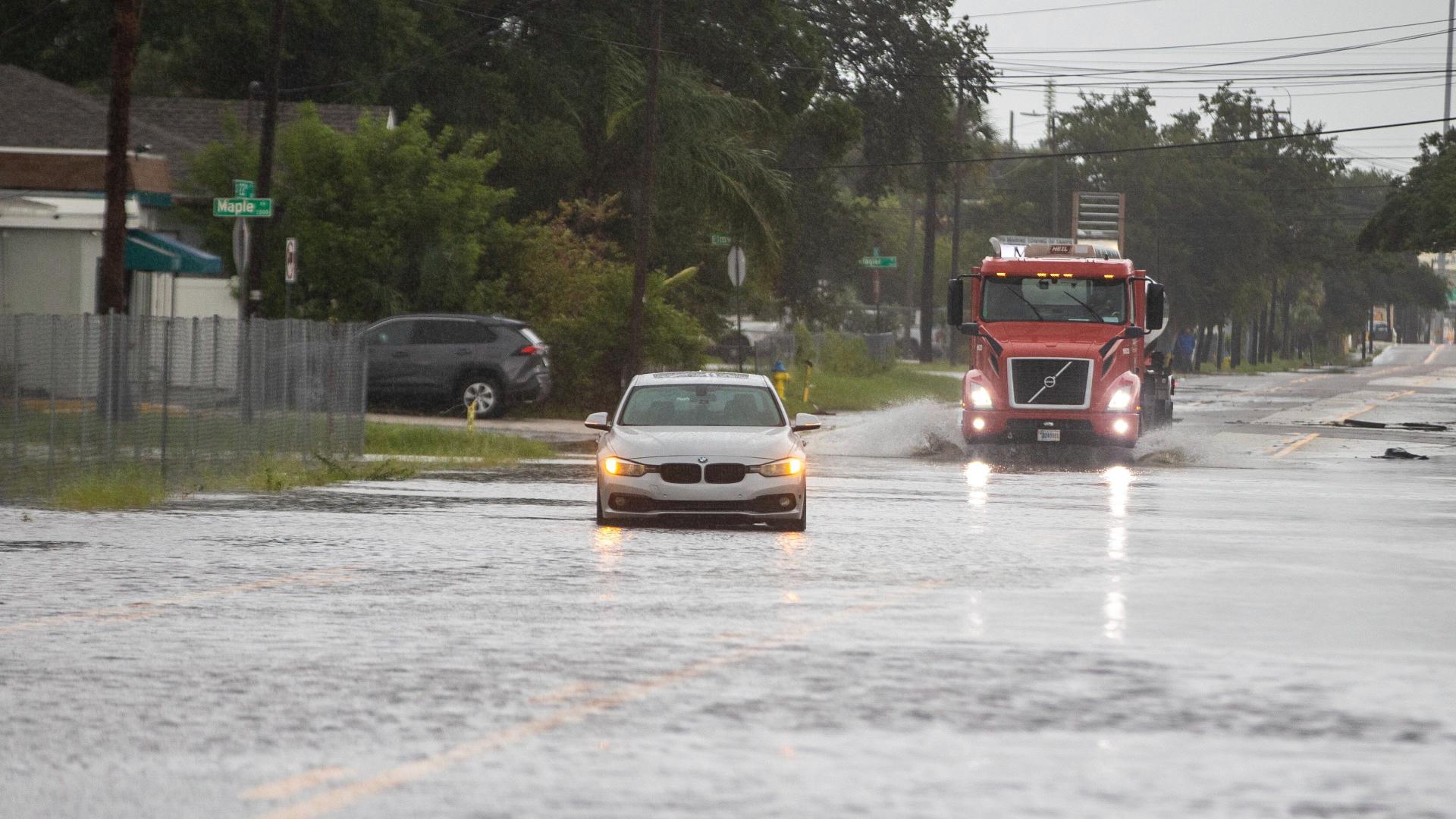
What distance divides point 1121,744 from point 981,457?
21344 millimetres

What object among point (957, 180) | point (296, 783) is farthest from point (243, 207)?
point (957, 180)

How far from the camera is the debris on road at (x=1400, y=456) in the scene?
30.5m

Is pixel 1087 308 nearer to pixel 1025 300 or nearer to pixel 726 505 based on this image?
pixel 1025 300

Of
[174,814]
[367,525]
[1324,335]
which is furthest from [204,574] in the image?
[1324,335]

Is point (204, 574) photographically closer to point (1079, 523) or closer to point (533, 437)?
point (1079, 523)

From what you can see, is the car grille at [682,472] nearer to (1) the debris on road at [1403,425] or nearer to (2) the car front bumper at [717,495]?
(2) the car front bumper at [717,495]

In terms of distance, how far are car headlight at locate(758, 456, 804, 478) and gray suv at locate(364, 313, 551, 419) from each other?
16949 millimetres

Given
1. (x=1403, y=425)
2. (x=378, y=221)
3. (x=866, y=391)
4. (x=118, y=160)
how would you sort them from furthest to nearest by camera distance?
(x=866, y=391), (x=1403, y=425), (x=378, y=221), (x=118, y=160)

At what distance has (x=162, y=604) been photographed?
1249 centimetres

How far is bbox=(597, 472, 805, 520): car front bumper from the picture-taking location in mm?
17328

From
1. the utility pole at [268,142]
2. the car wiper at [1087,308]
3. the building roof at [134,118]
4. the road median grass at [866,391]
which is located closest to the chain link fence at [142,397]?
the utility pole at [268,142]

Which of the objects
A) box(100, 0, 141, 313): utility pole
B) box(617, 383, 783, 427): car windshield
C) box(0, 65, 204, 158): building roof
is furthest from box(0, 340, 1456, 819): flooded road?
box(0, 65, 204, 158): building roof

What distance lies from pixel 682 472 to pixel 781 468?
813 mm

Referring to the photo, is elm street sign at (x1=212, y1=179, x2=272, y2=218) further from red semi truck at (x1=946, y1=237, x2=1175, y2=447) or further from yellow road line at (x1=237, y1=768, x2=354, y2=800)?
yellow road line at (x1=237, y1=768, x2=354, y2=800)
